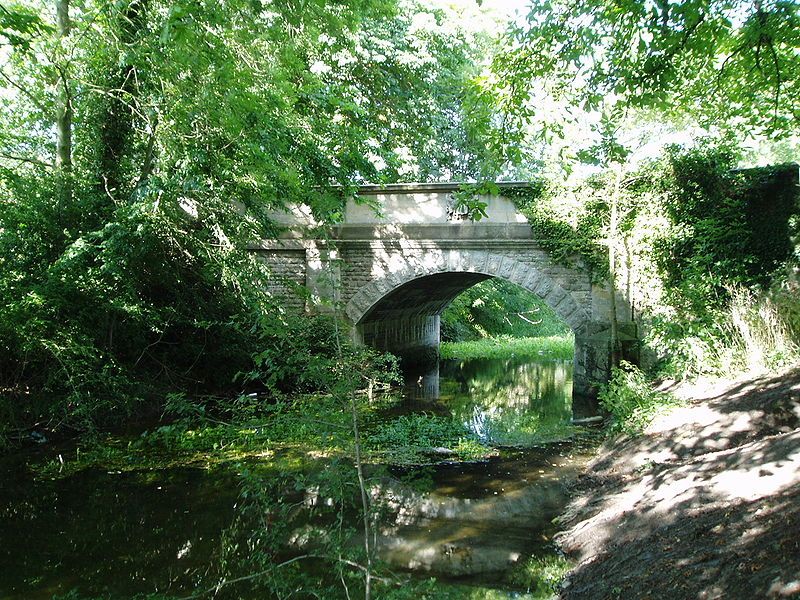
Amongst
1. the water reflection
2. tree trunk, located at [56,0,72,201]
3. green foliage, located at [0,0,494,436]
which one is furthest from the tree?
tree trunk, located at [56,0,72,201]

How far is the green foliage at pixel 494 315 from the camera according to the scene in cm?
2225

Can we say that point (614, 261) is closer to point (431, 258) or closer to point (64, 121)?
point (431, 258)

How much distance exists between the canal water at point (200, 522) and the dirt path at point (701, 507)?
48cm

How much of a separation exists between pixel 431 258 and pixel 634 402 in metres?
4.83

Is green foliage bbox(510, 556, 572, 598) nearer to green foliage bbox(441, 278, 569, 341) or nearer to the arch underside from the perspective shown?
the arch underside

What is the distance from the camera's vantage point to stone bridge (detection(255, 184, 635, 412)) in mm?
9969

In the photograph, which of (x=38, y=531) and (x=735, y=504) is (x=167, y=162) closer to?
(x=38, y=531)

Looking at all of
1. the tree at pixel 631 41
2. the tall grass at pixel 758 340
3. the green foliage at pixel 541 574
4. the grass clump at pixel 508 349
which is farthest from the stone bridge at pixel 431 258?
the grass clump at pixel 508 349


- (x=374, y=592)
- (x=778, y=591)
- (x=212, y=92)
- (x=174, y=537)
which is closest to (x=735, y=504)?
(x=778, y=591)

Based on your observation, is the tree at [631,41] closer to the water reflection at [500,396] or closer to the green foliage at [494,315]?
the water reflection at [500,396]

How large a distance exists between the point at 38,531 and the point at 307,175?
6601 millimetres

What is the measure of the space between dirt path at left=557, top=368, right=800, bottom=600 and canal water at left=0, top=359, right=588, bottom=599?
0.48 meters

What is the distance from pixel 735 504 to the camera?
3.20 meters

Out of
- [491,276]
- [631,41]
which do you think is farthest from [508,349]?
[631,41]
